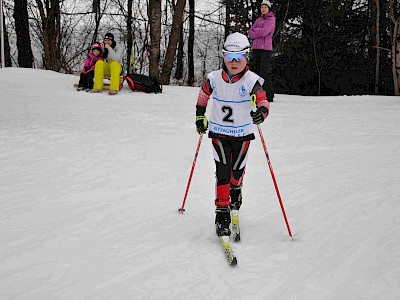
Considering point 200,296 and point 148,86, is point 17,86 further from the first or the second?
point 200,296

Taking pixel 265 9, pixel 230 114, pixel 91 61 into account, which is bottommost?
pixel 230 114

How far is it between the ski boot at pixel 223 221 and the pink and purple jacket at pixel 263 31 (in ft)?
18.8

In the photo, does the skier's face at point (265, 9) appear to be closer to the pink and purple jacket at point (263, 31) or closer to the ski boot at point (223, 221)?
the pink and purple jacket at point (263, 31)

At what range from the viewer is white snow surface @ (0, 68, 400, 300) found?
2430 mm

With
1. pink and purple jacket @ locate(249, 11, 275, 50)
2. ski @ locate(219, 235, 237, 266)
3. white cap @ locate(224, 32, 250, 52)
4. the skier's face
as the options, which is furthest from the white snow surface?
the skier's face

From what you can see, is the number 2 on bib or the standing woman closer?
the number 2 on bib

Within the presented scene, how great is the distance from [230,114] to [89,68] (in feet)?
21.4

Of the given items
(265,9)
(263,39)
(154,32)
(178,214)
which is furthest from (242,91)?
(154,32)

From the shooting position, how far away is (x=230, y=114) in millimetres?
2959

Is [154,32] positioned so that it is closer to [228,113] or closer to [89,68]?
[89,68]

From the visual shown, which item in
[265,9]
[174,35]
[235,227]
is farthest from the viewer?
[174,35]

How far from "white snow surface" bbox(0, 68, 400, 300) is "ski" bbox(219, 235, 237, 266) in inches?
1.6

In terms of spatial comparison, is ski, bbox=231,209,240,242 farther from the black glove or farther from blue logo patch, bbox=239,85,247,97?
blue logo patch, bbox=239,85,247,97

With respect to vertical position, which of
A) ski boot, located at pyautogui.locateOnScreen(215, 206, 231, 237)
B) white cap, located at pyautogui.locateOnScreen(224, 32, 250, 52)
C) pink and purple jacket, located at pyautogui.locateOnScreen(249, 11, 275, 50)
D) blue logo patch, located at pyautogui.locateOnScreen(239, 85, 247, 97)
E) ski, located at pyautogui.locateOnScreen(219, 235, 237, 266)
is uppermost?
pink and purple jacket, located at pyautogui.locateOnScreen(249, 11, 275, 50)
